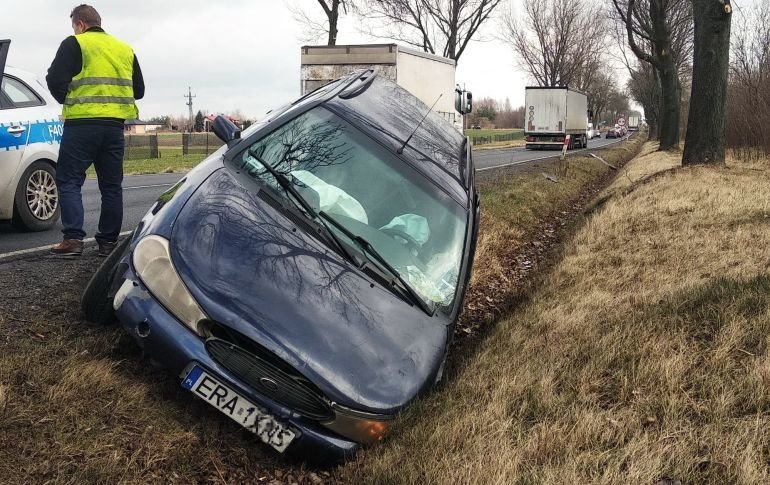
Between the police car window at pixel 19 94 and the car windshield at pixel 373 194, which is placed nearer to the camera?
the car windshield at pixel 373 194

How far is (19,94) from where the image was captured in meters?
5.62

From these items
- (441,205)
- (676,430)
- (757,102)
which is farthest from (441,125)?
(757,102)

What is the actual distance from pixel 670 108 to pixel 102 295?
2551 cm

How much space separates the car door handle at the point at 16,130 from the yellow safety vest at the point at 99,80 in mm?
1217

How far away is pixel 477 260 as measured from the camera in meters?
6.33

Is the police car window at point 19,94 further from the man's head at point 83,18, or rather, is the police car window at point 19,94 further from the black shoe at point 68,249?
the black shoe at point 68,249

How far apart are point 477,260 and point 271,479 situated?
410cm

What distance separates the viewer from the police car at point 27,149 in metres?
5.42

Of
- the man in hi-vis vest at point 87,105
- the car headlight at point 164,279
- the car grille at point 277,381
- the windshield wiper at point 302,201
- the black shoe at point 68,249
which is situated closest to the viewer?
the car grille at point 277,381

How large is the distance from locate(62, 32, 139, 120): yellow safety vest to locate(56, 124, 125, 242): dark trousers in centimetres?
13

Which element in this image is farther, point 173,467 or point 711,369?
point 711,369

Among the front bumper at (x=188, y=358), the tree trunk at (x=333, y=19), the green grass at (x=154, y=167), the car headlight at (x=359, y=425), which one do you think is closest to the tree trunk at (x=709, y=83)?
the car headlight at (x=359, y=425)

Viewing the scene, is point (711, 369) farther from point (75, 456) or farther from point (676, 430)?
point (75, 456)

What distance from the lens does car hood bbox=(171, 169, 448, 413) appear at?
8.41 feet
